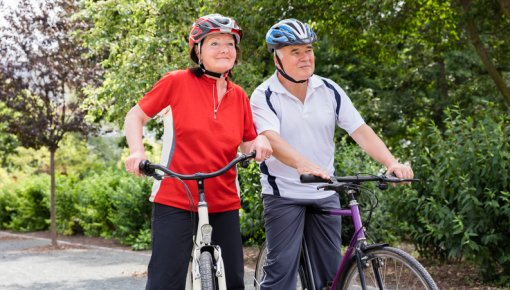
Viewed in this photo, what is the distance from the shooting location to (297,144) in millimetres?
4168

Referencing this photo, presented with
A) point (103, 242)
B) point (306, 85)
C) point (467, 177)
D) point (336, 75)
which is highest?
point (336, 75)

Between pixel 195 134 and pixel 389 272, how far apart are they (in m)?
1.08

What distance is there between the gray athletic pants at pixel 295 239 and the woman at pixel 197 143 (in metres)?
0.21

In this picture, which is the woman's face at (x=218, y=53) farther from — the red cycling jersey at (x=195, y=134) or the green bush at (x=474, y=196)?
the green bush at (x=474, y=196)

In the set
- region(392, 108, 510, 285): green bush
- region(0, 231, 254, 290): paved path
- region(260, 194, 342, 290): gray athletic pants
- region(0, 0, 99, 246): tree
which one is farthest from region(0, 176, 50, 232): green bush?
region(260, 194, 342, 290): gray athletic pants

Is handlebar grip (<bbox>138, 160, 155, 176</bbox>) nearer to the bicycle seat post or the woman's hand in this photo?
the woman's hand

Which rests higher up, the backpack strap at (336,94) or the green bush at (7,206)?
the backpack strap at (336,94)

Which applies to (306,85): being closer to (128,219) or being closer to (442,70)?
(128,219)

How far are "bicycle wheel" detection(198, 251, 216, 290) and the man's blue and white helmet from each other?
3.76 feet

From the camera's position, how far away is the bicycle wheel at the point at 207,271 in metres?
3.58

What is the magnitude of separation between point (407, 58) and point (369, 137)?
Answer: 18603mm

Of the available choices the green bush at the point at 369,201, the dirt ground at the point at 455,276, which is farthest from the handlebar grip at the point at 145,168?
the green bush at the point at 369,201

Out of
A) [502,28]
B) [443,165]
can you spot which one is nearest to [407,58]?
[502,28]

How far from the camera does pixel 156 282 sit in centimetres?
380
